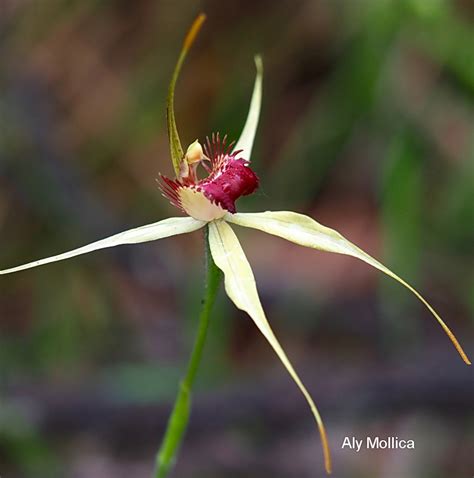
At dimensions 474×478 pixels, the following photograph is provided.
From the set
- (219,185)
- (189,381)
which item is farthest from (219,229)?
(189,381)

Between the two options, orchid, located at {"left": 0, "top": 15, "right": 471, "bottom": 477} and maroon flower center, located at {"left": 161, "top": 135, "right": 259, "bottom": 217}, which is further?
maroon flower center, located at {"left": 161, "top": 135, "right": 259, "bottom": 217}

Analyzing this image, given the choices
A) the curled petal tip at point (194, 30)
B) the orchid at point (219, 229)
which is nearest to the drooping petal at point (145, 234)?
the orchid at point (219, 229)

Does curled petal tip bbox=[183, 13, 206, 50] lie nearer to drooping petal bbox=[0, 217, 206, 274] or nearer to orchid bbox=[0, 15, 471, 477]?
orchid bbox=[0, 15, 471, 477]

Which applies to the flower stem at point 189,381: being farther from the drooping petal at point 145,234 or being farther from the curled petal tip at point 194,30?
the curled petal tip at point 194,30

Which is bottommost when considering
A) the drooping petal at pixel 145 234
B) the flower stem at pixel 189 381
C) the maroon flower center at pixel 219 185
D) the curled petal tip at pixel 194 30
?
the flower stem at pixel 189 381

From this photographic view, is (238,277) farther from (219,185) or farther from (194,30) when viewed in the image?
(194,30)

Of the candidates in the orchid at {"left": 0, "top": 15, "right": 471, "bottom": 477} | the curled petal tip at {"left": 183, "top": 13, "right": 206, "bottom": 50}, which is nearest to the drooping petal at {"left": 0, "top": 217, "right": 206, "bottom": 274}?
the orchid at {"left": 0, "top": 15, "right": 471, "bottom": 477}

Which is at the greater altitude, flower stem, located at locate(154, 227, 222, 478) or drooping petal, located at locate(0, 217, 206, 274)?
drooping petal, located at locate(0, 217, 206, 274)
